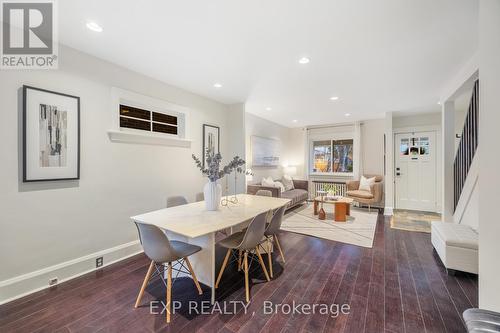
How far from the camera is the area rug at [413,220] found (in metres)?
4.13

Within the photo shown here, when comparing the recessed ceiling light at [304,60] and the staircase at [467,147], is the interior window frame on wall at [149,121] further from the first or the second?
the staircase at [467,147]

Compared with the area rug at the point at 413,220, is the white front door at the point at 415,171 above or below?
above

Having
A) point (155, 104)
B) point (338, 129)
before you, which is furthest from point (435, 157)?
point (155, 104)

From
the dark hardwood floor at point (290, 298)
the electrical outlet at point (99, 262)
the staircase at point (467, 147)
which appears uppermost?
the staircase at point (467, 147)

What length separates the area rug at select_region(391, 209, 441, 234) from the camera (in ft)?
13.6

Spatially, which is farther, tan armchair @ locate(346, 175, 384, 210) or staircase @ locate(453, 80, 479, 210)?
tan armchair @ locate(346, 175, 384, 210)

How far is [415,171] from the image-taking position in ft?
18.3

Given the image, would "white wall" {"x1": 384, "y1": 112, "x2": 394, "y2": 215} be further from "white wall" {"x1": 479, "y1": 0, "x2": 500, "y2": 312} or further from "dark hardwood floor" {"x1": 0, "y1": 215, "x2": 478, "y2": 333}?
"white wall" {"x1": 479, "y1": 0, "x2": 500, "y2": 312}

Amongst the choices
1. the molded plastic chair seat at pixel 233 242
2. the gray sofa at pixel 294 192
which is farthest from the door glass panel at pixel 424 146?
the molded plastic chair seat at pixel 233 242

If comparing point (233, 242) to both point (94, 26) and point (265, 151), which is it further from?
point (265, 151)

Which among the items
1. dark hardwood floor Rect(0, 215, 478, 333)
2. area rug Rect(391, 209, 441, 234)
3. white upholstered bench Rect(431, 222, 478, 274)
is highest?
white upholstered bench Rect(431, 222, 478, 274)

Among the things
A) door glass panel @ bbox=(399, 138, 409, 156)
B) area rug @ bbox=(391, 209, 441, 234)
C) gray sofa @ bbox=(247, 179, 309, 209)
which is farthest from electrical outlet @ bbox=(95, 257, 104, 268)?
door glass panel @ bbox=(399, 138, 409, 156)

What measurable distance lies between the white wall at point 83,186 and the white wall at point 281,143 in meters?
2.43

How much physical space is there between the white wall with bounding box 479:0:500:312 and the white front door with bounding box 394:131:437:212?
4.96 metres
